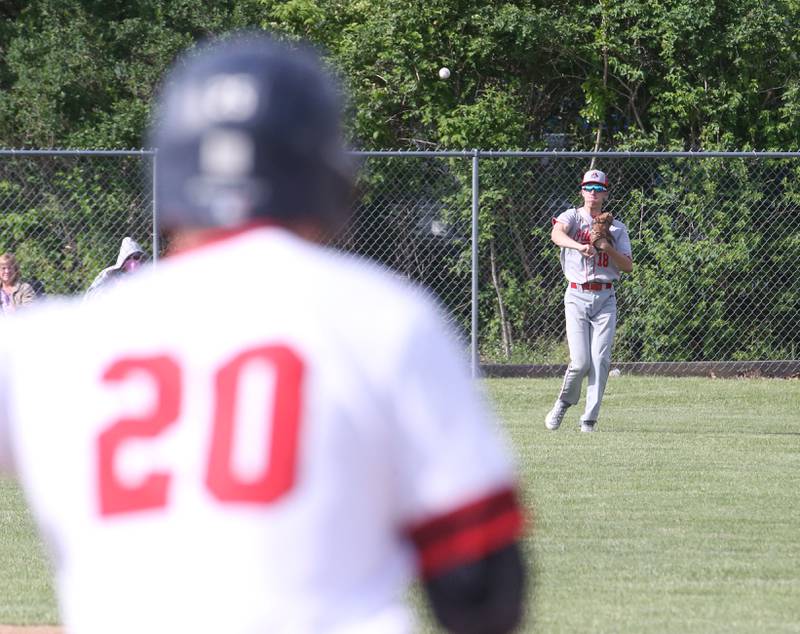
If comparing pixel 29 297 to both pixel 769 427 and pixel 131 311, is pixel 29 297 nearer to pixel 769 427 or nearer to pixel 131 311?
pixel 769 427

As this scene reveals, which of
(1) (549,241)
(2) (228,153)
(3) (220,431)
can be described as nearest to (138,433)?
(3) (220,431)

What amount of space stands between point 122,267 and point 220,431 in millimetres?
9951

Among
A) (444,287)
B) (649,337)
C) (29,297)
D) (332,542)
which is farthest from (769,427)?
(332,542)

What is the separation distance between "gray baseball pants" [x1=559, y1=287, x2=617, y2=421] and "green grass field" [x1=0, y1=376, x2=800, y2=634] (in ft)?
1.33

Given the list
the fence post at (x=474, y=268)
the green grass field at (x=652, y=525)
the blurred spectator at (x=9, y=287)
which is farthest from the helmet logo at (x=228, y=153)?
the fence post at (x=474, y=268)

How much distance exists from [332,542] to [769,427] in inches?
453

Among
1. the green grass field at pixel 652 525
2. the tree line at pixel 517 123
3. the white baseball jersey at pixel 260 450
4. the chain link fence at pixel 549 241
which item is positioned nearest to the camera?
the white baseball jersey at pixel 260 450

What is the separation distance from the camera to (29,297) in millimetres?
12656

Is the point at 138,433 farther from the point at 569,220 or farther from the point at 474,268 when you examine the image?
the point at 474,268

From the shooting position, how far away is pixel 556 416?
1217cm

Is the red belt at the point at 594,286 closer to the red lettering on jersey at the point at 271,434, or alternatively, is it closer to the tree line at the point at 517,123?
the tree line at the point at 517,123

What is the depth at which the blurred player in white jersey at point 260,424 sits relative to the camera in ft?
5.59

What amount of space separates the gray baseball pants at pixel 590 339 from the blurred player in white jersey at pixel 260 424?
32.9 ft

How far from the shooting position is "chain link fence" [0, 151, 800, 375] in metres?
15.8
